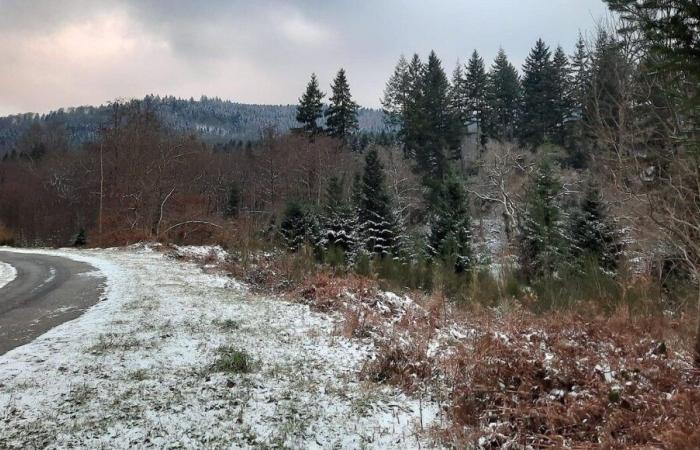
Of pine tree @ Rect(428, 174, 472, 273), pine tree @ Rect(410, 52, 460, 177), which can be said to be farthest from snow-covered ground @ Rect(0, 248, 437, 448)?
pine tree @ Rect(410, 52, 460, 177)

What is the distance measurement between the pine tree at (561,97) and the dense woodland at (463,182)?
0.84 ft

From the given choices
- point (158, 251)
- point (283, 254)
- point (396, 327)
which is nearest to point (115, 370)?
point (396, 327)

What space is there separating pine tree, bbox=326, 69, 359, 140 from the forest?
24 centimetres

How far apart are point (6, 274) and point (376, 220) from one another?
21.0m

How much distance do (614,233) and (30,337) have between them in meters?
25.6

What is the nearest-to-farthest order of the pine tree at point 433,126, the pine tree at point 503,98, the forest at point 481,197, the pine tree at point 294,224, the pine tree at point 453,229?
the forest at point 481,197
the pine tree at point 453,229
the pine tree at point 294,224
the pine tree at point 433,126
the pine tree at point 503,98

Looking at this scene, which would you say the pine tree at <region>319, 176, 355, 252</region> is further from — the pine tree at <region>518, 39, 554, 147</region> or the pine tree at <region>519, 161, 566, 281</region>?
the pine tree at <region>518, 39, 554, 147</region>

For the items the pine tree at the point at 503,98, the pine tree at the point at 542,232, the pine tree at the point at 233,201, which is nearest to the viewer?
the pine tree at the point at 542,232

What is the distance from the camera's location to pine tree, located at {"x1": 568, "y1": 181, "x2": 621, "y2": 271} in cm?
2309

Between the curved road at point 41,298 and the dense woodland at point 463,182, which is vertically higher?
the dense woodland at point 463,182

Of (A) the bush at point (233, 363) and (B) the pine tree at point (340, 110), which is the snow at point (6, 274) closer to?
(A) the bush at point (233, 363)

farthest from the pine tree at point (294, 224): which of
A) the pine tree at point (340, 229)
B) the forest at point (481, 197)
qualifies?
the pine tree at point (340, 229)

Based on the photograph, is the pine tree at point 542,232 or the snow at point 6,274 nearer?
the snow at point 6,274

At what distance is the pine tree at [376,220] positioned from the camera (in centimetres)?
3014
